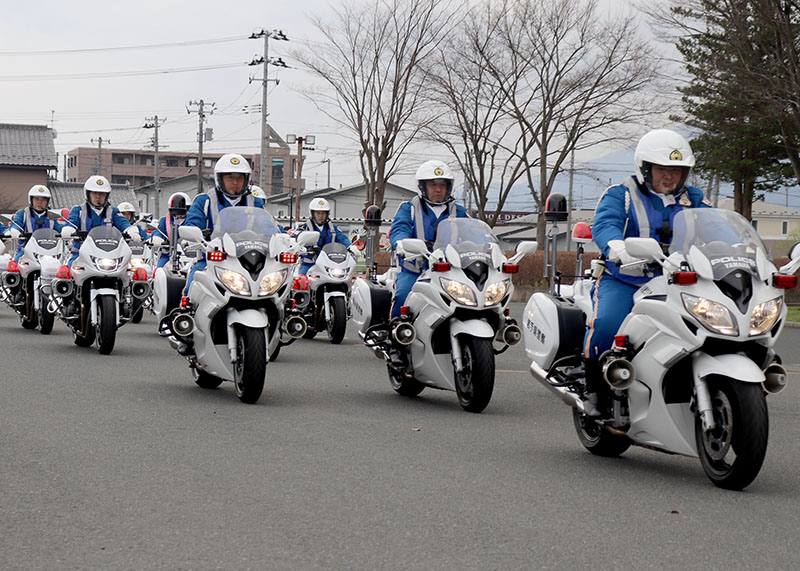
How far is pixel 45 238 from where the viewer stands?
16250mm

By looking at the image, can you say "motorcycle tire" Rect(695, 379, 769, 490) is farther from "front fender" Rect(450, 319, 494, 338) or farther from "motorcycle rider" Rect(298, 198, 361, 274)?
"motorcycle rider" Rect(298, 198, 361, 274)

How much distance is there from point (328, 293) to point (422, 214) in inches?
242

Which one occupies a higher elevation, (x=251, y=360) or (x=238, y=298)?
(x=238, y=298)

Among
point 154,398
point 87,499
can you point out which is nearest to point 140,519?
point 87,499

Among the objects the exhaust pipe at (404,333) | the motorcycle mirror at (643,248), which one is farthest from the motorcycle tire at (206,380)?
the motorcycle mirror at (643,248)

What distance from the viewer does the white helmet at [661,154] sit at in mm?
6844

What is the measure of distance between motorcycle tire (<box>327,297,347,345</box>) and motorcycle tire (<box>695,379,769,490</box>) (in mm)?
10074

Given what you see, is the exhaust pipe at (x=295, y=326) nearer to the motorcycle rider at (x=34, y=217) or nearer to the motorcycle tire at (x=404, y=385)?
the motorcycle tire at (x=404, y=385)

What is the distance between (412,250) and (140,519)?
4386 millimetres

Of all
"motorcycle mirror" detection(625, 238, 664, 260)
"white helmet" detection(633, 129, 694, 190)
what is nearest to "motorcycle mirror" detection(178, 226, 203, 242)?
"white helmet" detection(633, 129, 694, 190)

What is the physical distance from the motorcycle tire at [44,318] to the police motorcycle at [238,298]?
252 inches

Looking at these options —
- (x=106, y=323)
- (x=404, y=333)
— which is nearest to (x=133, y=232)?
(x=106, y=323)

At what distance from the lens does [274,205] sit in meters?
87.1

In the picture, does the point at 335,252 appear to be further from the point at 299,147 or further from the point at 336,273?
the point at 299,147
